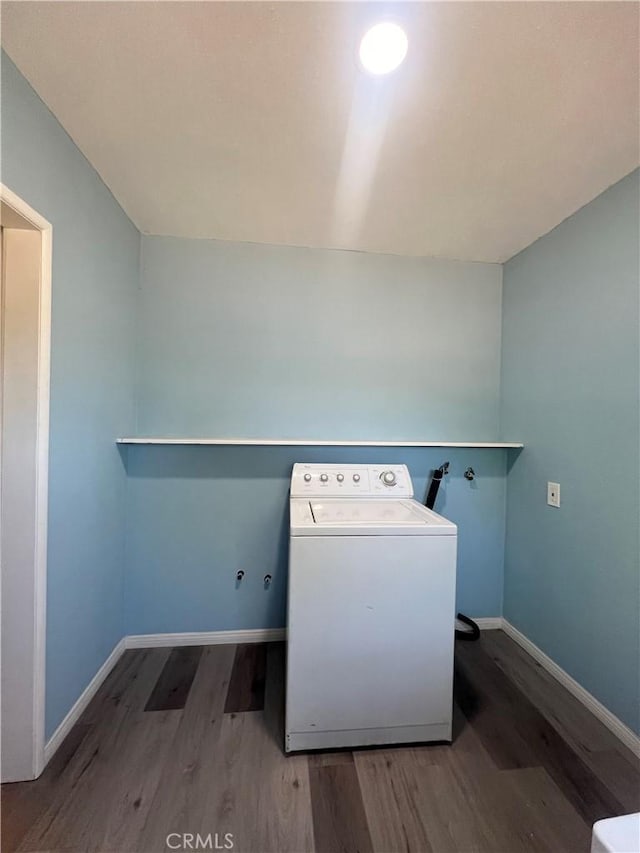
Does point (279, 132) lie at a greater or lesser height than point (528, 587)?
greater

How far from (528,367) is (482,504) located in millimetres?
845

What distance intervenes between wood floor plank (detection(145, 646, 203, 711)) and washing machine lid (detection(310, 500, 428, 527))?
1.03 meters

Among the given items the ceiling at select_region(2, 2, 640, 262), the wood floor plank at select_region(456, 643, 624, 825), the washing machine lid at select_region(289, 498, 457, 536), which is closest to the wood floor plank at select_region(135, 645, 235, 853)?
the washing machine lid at select_region(289, 498, 457, 536)

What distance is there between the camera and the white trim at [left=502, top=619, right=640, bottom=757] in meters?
1.28

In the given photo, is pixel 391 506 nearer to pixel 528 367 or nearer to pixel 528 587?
pixel 528 587

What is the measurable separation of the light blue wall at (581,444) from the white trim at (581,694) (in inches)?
1.3

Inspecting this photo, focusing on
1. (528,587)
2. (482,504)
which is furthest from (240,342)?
(528,587)

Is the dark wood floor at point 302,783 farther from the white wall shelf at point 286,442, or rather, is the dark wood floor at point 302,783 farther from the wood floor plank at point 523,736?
the white wall shelf at point 286,442

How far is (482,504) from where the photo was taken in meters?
2.02

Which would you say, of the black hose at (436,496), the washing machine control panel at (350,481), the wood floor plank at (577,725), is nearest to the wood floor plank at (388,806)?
the wood floor plank at (577,725)

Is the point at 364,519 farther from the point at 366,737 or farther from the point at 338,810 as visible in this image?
the point at 338,810

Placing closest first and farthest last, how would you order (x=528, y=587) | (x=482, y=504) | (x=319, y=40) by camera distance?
1. (x=319, y=40)
2. (x=528, y=587)
3. (x=482, y=504)

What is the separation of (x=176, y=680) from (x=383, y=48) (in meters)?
2.50

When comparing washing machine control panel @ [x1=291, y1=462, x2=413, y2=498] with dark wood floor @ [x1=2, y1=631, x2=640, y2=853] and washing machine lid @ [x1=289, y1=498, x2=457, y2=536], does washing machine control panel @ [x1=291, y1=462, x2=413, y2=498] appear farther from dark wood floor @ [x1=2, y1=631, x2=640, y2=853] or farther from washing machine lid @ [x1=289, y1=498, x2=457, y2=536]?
dark wood floor @ [x1=2, y1=631, x2=640, y2=853]
